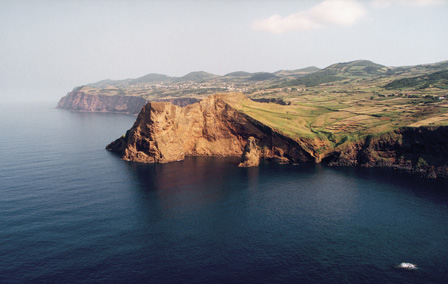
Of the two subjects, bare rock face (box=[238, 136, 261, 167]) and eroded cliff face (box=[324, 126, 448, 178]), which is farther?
bare rock face (box=[238, 136, 261, 167])

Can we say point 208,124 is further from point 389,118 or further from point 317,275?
point 317,275

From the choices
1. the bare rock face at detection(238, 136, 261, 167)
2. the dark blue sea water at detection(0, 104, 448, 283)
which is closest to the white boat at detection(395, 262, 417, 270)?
the dark blue sea water at detection(0, 104, 448, 283)

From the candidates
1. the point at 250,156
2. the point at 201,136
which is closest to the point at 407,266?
the point at 250,156

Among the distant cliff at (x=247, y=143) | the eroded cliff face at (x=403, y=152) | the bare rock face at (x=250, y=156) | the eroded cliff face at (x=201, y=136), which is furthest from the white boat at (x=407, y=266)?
the bare rock face at (x=250, y=156)

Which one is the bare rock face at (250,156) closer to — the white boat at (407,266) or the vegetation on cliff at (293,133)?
the vegetation on cliff at (293,133)

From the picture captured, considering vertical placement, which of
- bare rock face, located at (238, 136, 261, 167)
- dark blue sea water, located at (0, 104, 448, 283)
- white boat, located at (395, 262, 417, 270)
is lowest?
A: white boat, located at (395, 262, 417, 270)

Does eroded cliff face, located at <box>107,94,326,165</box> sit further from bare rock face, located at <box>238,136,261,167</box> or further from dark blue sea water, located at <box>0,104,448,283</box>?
dark blue sea water, located at <box>0,104,448,283</box>

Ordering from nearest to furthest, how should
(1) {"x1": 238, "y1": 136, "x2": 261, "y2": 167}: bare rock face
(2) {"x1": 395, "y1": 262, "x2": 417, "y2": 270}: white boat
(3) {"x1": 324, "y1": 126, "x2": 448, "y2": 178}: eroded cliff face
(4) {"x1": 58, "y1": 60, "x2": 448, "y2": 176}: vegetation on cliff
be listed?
(2) {"x1": 395, "y1": 262, "x2": 417, "y2": 270}: white boat < (3) {"x1": 324, "y1": 126, "x2": 448, "y2": 178}: eroded cliff face < (4) {"x1": 58, "y1": 60, "x2": 448, "y2": 176}: vegetation on cliff < (1) {"x1": 238, "y1": 136, "x2": 261, "y2": 167}: bare rock face

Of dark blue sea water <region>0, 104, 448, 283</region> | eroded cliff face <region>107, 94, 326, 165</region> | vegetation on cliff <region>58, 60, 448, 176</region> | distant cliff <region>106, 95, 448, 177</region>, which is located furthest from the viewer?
eroded cliff face <region>107, 94, 326, 165</region>
